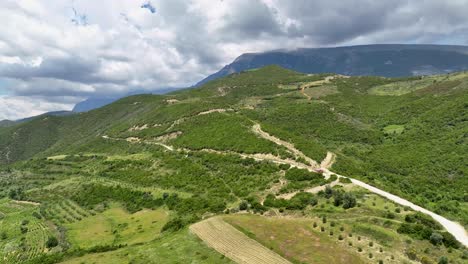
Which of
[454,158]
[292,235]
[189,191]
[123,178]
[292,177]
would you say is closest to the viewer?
[292,235]

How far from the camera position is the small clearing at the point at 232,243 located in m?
43.0

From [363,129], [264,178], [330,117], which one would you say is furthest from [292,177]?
[330,117]

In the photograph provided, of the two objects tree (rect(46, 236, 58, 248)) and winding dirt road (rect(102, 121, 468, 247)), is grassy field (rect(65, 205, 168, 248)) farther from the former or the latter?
winding dirt road (rect(102, 121, 468, 247))

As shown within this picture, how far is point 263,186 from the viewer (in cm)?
7794

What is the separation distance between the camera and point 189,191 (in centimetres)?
8825

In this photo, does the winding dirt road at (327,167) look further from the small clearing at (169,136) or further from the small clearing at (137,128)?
the small clearing at (137,128)

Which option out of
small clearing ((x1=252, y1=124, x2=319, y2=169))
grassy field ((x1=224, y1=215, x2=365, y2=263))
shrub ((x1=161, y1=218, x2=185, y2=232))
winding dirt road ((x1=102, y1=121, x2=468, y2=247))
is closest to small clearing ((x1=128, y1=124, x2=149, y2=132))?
winding dirt road ((x1=102, y1=121, x2=468, y2=247))

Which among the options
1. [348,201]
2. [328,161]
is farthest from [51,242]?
[328,161]

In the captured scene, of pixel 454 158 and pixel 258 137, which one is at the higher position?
pixel 258 137

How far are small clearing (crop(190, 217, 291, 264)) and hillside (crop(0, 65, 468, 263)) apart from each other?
38cm

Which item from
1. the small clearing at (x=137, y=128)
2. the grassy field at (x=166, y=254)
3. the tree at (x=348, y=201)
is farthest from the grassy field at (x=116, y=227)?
the small clearing at (x=137, y=128)

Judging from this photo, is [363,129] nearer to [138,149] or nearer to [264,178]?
[264,178]

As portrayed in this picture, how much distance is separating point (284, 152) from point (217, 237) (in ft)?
177

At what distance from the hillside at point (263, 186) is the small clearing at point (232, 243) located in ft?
1.24
